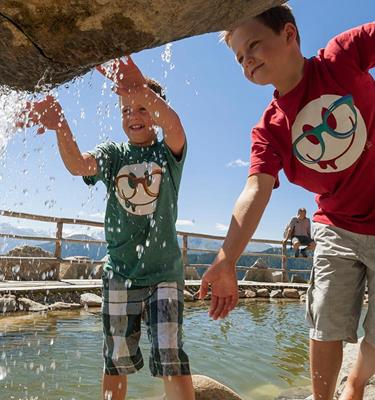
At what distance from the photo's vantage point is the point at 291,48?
74.4 inches

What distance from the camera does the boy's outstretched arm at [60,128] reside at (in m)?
1.86

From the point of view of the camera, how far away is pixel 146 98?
1852mm

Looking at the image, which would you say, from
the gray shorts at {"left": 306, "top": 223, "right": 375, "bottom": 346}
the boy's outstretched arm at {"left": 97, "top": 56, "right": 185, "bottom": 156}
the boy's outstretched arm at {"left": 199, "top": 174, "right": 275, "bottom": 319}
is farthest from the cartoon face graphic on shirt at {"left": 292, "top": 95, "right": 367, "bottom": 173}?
the boy's outstretched arm at {"left": 97, "top": 56, "right": 185, "bottom": 156}

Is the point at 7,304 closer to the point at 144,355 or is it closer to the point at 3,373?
the point at 144,355

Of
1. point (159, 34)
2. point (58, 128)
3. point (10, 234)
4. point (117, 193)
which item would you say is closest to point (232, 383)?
point (117, 193)

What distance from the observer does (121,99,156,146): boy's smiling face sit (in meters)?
2.30

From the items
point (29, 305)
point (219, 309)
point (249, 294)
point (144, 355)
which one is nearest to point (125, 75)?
point (219, 309)

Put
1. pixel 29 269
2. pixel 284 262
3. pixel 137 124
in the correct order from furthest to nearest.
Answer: pixel 284 262
pixel 29 269
pixel 137 124

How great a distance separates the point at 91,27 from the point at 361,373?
5.72 feet

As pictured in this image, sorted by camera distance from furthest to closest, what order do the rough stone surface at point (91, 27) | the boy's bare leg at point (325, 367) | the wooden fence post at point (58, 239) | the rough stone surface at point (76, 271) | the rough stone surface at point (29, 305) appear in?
the rough stone surface at point (76, 271) → the wooden fence post at point (58, 239) → the rough stone surface at point (29, 305) → the boy's bare leg at point (325, 367) → the rough stone surface at point (91, 27)

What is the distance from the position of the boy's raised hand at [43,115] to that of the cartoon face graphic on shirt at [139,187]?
45cm

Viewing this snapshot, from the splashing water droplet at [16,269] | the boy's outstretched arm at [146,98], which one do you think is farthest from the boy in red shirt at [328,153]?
the splashing water droplet at [16,269]

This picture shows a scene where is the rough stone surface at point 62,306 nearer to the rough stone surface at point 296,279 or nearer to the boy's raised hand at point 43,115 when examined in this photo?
the boy's raised hand at point 43,115

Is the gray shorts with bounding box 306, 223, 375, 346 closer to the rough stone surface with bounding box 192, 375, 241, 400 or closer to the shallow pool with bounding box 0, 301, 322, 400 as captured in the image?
the rough stone surface with bounding box 192, 375, 241, 400
